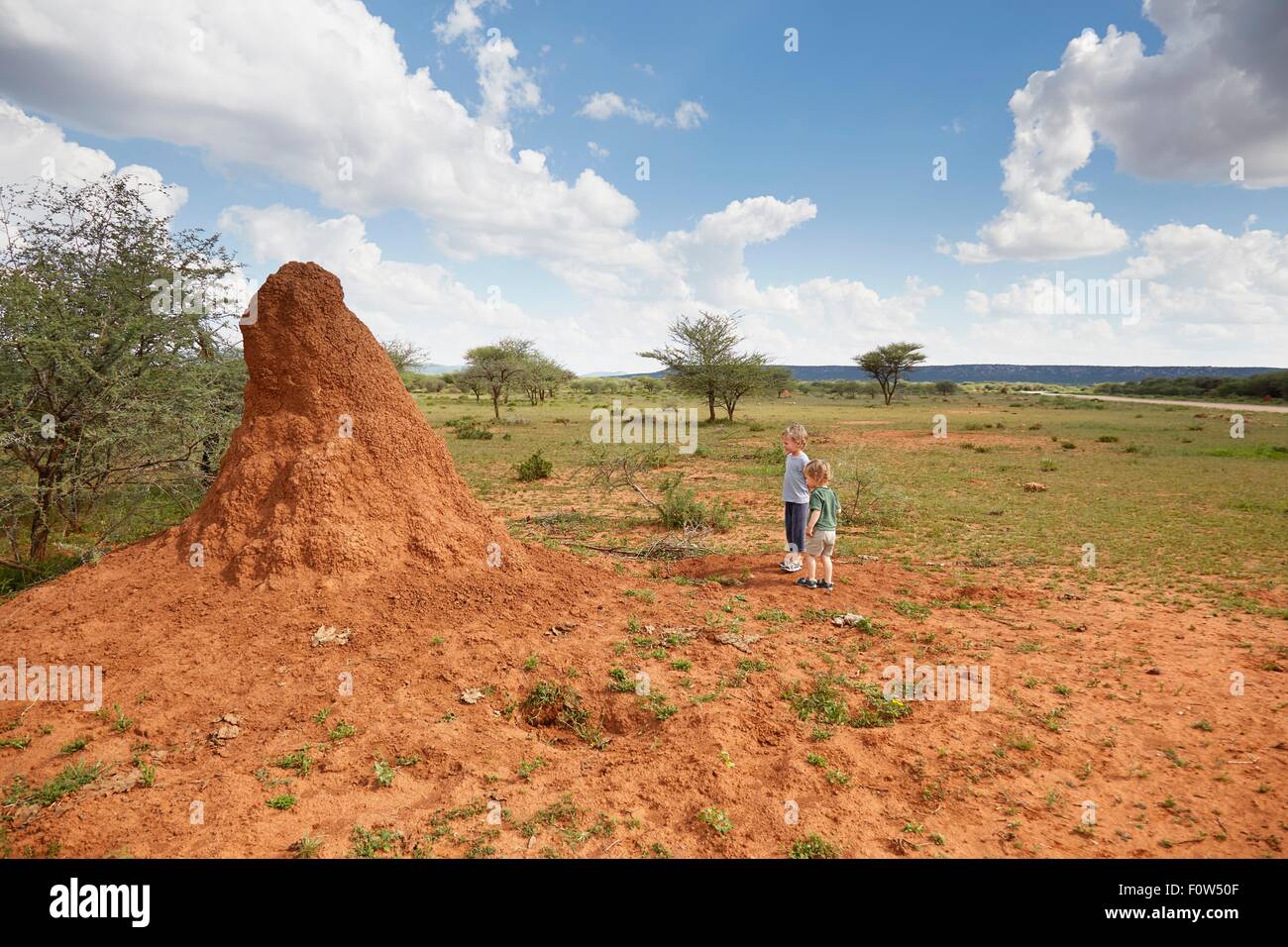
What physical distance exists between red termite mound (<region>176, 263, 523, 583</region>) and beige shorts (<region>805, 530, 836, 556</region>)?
3.13 meters

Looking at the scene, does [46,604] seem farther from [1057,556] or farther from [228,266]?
[1057,556]

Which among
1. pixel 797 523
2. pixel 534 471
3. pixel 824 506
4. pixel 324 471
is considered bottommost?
pixel 797 523

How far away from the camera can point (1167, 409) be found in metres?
41.3

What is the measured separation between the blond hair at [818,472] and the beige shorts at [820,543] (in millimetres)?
544

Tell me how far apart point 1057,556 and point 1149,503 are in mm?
5720

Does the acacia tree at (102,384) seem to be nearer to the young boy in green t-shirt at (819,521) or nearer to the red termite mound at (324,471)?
the red termite mound at (324,471)

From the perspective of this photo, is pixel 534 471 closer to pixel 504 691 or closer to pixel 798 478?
pixel 798 478

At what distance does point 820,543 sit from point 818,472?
79 centimetres

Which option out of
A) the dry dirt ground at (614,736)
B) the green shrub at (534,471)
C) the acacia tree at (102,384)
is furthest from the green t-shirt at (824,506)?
the green shrub at (534,471)

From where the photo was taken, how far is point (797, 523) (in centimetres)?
704

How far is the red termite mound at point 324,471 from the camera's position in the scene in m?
5.31

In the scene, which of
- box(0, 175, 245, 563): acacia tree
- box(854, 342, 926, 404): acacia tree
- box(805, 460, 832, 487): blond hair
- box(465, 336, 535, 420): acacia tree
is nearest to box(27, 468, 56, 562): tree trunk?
box(0, 175, 245, 563): acacia tree

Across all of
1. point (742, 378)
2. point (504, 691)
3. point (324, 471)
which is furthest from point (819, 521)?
point (742, 378)
